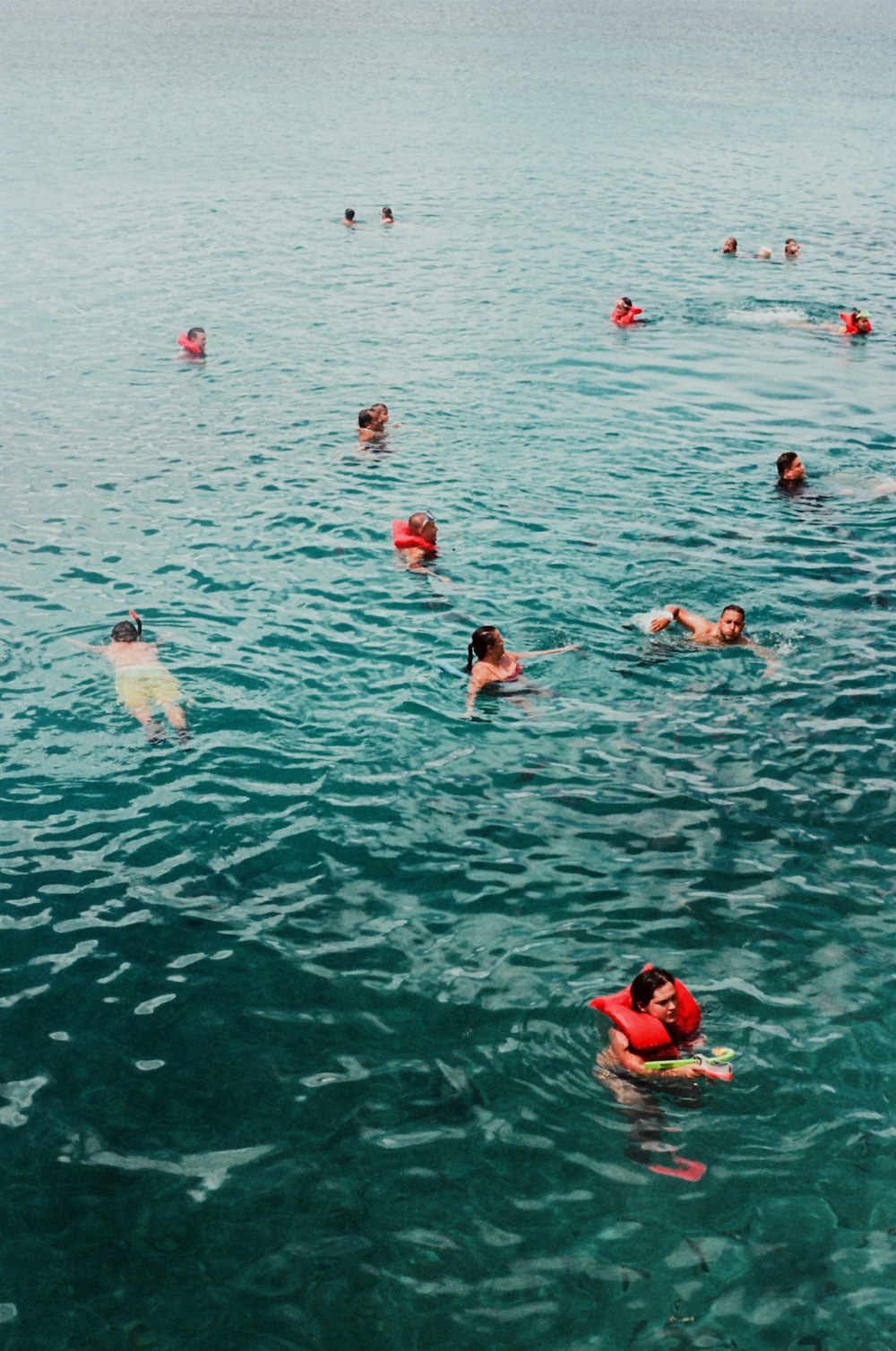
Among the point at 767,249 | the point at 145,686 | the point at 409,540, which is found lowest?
the point at 145,686

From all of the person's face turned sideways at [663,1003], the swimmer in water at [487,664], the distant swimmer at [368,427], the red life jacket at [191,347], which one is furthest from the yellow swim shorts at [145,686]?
the red life jacket at [191,347]

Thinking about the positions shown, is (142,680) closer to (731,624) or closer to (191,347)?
(731,624)

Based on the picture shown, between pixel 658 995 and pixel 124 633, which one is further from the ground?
pixel 124 633

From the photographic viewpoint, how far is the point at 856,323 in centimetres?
2923

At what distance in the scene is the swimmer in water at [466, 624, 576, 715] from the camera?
14.3 m

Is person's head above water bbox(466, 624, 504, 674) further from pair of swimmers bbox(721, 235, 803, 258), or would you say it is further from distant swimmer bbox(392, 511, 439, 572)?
pair of swimmers bbox(721, 235, 803, 258)

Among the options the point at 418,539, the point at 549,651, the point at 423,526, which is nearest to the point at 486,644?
the point at 549,651

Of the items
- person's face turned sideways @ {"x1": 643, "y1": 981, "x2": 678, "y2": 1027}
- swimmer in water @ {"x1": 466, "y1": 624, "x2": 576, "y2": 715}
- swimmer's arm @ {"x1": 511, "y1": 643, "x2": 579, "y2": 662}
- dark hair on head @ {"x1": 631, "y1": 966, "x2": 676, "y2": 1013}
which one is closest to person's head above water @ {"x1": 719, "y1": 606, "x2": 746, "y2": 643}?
swimmer's arm @ {"x1": 511, "y1": 643, "x2": 579, "y2": 662}

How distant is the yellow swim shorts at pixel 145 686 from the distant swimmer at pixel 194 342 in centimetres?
1444

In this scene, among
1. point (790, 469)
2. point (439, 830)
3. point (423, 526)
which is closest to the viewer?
point (439, 830)

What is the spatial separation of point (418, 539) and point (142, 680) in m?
4.87

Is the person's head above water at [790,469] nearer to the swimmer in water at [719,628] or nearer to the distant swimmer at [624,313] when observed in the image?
the swimmer in water at [719,628]

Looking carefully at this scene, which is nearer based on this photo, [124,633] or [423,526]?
[124,633]

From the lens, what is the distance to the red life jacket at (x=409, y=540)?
1775 centimetres
